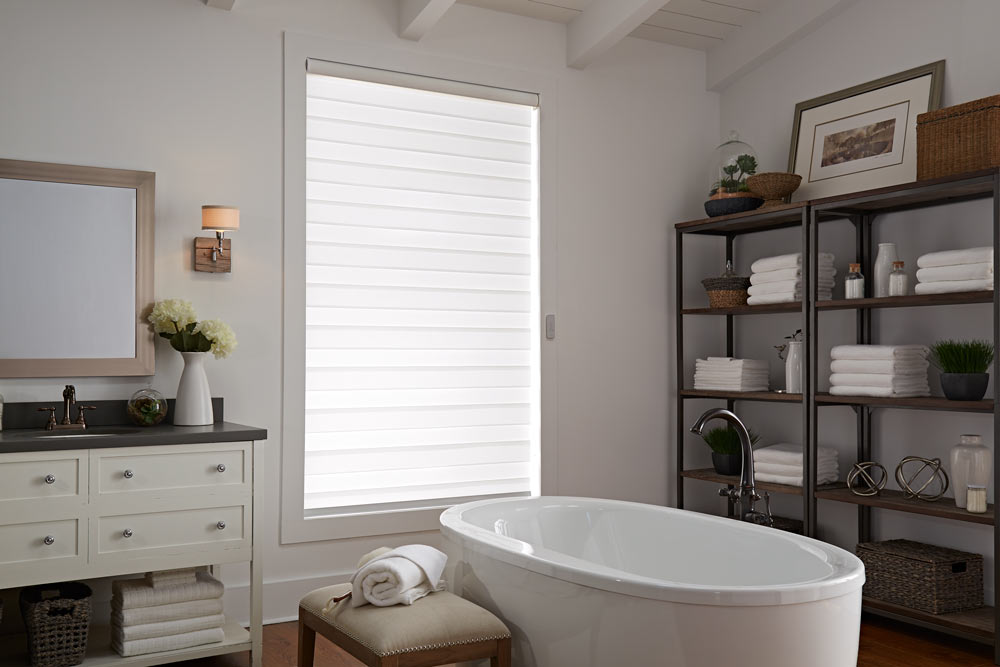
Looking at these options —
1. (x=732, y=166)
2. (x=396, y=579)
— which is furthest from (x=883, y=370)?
(x=396, y=579)

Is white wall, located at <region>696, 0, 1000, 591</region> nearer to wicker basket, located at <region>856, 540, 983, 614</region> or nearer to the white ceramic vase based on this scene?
wicker basket, located at <region>856, 540, 983, 614</region>

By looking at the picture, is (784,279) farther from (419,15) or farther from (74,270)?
(74,270)

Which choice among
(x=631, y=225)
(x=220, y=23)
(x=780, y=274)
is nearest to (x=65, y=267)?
(x=220, y=23)

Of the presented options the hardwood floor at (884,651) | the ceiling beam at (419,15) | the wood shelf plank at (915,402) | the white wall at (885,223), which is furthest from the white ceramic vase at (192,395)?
the white wall at (885,223)

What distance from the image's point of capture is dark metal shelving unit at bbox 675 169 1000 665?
3146mm

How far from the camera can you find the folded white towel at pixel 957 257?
10.3 ft

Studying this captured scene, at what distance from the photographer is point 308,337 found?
370 cm

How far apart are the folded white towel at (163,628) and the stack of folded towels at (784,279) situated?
8.59ft

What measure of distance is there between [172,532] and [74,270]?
1052 mm

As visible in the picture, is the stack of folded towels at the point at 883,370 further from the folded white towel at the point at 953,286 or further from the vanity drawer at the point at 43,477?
the vanity drawer at the point at 43,477

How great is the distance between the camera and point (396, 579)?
7.80 feet

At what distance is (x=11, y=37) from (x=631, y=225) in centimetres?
276

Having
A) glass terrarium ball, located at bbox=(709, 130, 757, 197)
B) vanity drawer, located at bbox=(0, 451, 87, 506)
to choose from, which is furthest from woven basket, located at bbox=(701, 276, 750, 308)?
vanity drawer, located at bbox=(0, 451, 87, 506)

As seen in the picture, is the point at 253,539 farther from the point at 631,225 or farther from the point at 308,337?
the point at 631,225
